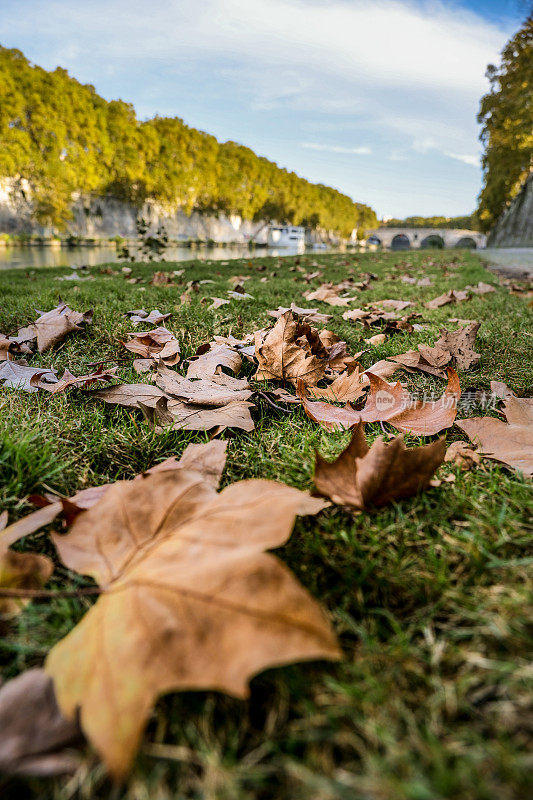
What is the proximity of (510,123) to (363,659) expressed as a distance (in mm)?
34772

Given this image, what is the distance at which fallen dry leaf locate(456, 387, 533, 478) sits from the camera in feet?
3.59

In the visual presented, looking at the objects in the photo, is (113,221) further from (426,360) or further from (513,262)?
(426,360)

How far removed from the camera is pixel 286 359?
168 cm

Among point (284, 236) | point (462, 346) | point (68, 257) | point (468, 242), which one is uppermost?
point (468, 242)

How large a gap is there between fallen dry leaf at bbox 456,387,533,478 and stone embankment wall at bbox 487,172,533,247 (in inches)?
1053

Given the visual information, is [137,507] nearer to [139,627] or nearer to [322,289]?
[139,627]

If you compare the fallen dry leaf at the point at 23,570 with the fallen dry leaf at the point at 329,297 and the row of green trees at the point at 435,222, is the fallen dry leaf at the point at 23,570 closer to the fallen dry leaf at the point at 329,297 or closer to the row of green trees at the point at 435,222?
the fallen dry leaf at the point at 329,297

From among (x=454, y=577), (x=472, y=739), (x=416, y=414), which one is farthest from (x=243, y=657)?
(x=416, y=414)

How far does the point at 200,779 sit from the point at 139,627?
0.18 metres

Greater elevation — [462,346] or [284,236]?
[284,236]

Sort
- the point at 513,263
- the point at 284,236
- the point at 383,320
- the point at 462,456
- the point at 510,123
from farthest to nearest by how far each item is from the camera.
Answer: the point at 284,236, the point at 510,123, the point at 513,263, the point at 383,320, the point at 462,456

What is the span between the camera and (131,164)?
129 feet

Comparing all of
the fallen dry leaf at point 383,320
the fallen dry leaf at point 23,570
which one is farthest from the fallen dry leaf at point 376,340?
the fallen dry leaf at point 23,570

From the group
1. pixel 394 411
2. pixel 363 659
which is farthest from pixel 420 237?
pixel 363 659
